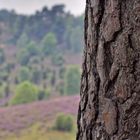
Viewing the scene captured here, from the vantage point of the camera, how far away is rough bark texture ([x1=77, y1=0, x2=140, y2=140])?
52.9 inches

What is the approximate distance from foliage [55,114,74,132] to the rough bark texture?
31.6 metres

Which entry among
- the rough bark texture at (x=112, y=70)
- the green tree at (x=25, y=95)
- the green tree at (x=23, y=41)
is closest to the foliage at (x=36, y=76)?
the green tree at (x=23, y=41)

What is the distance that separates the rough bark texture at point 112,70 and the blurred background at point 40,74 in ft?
99.2

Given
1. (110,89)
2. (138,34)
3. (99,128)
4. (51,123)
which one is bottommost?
(51,123)

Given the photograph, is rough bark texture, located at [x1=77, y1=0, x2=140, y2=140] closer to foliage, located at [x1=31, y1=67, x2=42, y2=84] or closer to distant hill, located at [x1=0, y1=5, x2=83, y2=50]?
foliage, located at [x1=31, y1=67, x2=42, y2=84]

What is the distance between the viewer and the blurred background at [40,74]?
34250 mm

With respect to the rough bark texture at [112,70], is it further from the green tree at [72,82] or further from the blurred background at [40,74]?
the green tree at [72,82]

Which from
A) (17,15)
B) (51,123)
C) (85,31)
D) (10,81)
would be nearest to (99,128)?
(85,31)

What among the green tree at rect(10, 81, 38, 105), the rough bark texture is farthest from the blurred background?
the rough bark texture

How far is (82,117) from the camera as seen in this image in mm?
1553

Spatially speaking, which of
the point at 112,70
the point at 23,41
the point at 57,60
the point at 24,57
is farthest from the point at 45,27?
the point at 112,70

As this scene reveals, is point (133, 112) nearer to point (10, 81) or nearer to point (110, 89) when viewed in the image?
point (110, 89)

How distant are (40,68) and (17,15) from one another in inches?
1074

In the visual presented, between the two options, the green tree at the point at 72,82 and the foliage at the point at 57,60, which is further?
the foliage at the point at 57,60
